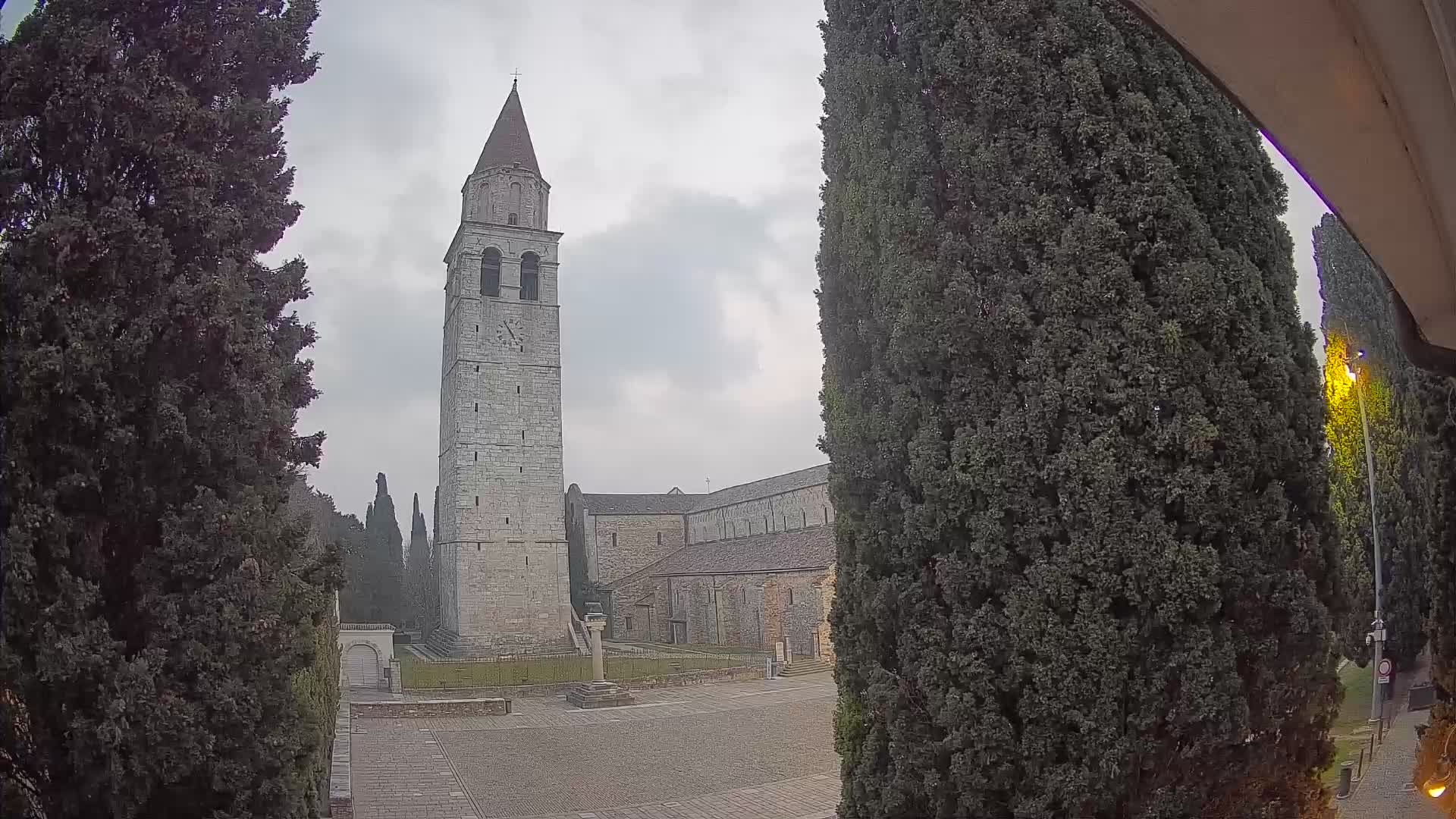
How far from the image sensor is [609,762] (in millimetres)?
15539

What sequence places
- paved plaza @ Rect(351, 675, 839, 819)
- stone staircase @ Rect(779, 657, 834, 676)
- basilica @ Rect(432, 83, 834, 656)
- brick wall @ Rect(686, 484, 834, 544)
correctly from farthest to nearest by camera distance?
brick wall @ Rect(686, 484, 834, 544) → basilica @ Rect(432, 83, 834, 656) → stone staircase @ Rect(779, 657, 834, 676) → paved plaza @ Rect(351, 675, 839, 819)

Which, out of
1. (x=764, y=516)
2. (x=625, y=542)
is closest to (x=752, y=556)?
(x=764, y=516)

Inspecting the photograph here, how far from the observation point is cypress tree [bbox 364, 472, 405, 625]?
1736 inches

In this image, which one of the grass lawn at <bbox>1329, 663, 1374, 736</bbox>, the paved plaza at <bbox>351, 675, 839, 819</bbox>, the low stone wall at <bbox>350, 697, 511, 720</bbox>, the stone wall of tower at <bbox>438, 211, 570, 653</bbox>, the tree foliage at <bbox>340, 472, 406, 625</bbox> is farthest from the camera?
the tree foliage at <bbox>340, 472, 406, 625</bbox>

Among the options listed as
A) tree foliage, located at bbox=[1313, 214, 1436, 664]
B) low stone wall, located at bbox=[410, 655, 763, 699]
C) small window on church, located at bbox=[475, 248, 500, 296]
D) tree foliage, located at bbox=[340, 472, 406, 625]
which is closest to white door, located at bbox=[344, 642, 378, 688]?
low stone wall, located at bbox=[410, 655, 763, 699]

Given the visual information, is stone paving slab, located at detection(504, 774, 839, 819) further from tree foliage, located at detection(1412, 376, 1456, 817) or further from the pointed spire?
the pointed spire

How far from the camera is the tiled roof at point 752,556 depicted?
33.3 metres

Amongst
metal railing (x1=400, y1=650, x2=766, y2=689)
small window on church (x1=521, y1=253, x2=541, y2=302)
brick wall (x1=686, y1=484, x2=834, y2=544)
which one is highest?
small window on church (x1=521, y1=253, x2=541, y2=302)

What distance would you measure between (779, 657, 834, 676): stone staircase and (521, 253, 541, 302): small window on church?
61.9 feet

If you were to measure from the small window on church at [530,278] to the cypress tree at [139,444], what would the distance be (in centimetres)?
3279

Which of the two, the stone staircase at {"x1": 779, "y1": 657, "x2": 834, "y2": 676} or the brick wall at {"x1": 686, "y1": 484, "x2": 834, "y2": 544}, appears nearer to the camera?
the stone staircase at {"x1": 779, "y1": 657, "x2": 834, "y2": 676}

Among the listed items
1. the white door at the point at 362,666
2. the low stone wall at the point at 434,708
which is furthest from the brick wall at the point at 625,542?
the low stone wall at the point at 434,708

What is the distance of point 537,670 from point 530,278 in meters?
17.0

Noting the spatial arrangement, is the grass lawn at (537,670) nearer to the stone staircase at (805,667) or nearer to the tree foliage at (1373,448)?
the stone staircase at (805,667)
